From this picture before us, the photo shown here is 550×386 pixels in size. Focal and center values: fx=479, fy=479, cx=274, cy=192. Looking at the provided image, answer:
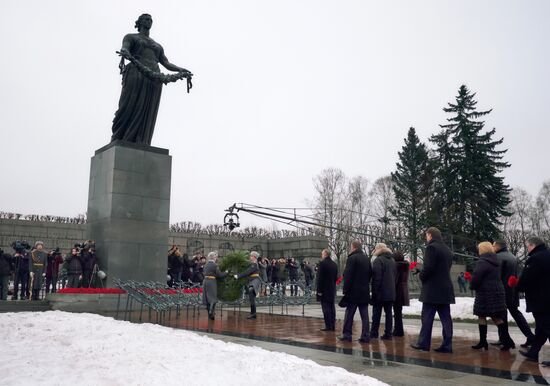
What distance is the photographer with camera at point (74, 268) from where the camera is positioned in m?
14.5

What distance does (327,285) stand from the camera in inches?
439

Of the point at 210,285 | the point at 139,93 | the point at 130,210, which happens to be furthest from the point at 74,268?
the point at 139,93

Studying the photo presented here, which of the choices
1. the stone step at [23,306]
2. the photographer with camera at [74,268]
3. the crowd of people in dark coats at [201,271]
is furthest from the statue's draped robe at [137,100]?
the stone step at [23,306]

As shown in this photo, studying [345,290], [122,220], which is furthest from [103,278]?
[345,290]

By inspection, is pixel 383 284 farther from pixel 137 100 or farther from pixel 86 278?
pixel 137 100

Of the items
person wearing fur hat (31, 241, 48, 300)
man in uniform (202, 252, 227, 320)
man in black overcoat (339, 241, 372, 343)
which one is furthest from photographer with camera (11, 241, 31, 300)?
man in black overcoat (339, 241, 372, 343)

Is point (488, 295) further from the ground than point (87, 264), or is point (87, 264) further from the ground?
point (87, 264)

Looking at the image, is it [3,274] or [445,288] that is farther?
[3,274]

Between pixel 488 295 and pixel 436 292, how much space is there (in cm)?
103

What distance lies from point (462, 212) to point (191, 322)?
33.5 metres

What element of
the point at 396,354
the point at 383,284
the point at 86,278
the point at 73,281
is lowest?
the point at 396,354

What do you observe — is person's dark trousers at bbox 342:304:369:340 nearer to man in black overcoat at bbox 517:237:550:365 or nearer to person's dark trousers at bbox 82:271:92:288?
man in black overcoat at bbox 517:237:550:365

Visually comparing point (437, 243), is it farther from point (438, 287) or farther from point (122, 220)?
point (122, 220)

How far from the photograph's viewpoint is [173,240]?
33062 mm
